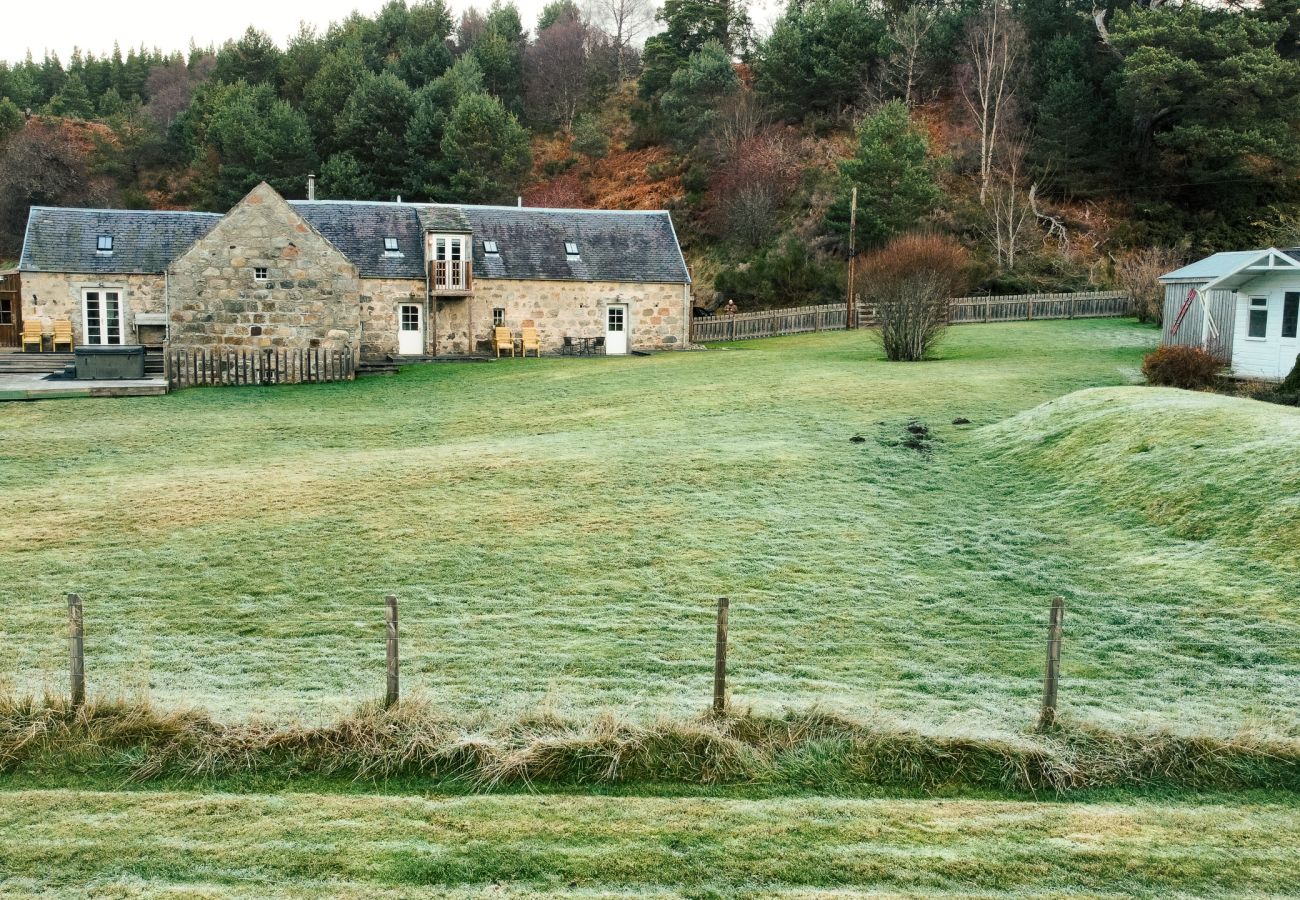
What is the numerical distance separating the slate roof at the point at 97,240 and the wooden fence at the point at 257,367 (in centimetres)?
782

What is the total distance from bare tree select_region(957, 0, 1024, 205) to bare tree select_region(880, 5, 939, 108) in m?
3.65

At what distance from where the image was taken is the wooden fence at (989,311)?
4431 cm

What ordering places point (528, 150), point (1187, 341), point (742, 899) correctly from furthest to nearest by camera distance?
point (528, 150)
point (1187, 341)
point (742, 899)

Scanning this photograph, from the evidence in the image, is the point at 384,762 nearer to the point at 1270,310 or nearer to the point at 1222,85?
the point at 1270,310

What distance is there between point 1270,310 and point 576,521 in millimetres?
19252

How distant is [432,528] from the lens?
49.0 feet

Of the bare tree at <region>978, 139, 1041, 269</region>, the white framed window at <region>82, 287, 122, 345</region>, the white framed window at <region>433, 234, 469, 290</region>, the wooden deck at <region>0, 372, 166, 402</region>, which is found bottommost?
the wooden deck at <region>0, 372, 166, 402</region>

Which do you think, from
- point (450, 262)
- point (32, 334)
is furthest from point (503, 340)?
point (32, 334)

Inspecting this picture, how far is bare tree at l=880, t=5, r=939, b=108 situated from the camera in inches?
2621

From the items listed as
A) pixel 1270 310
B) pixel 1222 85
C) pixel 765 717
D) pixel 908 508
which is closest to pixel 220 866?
pixel 765 717

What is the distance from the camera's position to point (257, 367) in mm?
30484

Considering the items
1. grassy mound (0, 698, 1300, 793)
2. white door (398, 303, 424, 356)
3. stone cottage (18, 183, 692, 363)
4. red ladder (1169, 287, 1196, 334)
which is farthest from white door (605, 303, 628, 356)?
grassy mound (0, 698, 1300, 793)

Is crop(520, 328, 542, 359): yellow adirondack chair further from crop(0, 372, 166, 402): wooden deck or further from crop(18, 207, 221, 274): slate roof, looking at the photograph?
crop(0, 372, 166, 402): wooden deck

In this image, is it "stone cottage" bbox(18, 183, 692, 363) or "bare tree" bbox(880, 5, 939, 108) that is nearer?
"stone cottage" bbox(18, 183, 692, 363)
